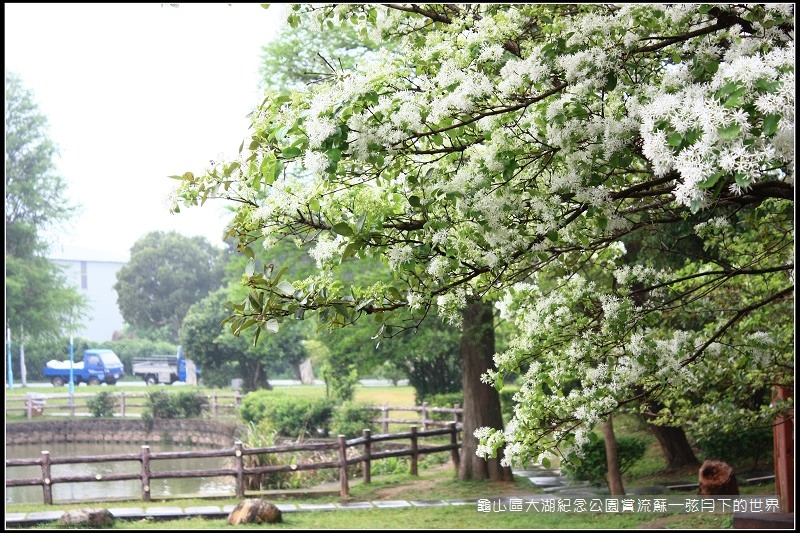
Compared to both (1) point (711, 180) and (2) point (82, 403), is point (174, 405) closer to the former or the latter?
(2) point (82, 403)

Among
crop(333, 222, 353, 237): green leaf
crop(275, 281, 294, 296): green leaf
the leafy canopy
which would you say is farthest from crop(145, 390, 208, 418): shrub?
crop(333, 222, 353, 237): green leaf

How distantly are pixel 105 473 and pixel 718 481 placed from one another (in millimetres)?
10186

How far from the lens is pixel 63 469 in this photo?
1424 cm

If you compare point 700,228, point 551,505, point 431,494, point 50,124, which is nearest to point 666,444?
point 551,505

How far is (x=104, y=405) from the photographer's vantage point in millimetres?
17750

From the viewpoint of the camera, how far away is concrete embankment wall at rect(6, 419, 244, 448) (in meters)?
17.1

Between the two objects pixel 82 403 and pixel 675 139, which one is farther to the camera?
pixel 82 403

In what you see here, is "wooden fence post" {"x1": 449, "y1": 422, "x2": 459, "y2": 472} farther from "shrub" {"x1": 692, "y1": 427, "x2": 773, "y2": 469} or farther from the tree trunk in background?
"shrub" {"x1": 692, "y1": 427, "x2": 773, "y2": 469}

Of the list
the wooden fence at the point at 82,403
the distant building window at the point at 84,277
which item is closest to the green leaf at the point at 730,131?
the wooden fence at the point at 82,403

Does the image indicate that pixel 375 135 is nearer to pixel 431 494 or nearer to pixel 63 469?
pixel 431 494

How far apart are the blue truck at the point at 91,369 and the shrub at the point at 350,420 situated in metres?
6.91

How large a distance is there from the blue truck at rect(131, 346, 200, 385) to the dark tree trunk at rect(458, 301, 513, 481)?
10369 millimetres

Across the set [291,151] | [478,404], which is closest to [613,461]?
[478,404]

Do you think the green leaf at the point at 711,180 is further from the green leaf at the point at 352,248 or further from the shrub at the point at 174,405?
the shrub at the point at 174,405
